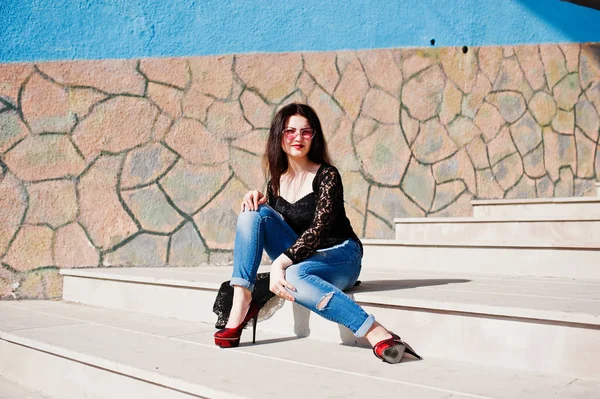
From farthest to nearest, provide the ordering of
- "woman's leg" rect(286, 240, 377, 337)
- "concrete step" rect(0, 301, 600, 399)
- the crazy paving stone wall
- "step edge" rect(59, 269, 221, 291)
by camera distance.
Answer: the crazy paving stone wall → "step edge" rect(59, 269, 221, 291) → "woman's leg" rect(286, 240, 377, 337) → "concrete step" rect(0, 301, 600, 399)

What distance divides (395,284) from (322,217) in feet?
1.48

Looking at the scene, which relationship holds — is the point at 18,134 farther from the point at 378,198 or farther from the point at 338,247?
the point at 378,198

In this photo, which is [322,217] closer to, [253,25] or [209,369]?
[209,369]

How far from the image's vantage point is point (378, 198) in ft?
13.4

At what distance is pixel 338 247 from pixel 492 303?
571mm

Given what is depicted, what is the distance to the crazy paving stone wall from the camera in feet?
10.5

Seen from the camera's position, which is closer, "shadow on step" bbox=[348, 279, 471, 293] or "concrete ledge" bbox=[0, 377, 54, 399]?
"concrete ledge" bbox=[0, 377, 54, 399]

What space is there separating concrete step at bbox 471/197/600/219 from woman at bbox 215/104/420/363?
4.82ft

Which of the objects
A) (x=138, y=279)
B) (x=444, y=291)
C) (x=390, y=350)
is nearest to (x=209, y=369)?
(x=390, y=350)

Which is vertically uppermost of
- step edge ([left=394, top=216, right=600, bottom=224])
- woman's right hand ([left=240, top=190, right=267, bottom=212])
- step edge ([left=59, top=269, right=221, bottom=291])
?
step edge ([left=394, top=216, right=600, bottom=224])

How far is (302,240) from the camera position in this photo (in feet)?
6.93

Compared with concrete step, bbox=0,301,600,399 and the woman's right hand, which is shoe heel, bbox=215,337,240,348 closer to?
concrete step, bbox=0,301,600,399

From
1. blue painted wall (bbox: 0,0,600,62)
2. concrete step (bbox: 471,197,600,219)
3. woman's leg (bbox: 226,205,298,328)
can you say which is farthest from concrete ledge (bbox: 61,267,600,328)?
blue painted wall (bbox: 0,0,600,62)

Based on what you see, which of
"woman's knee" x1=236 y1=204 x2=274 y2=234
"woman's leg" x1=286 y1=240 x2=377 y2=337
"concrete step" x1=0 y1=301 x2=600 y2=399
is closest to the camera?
"concrete step" x1=0 y1=301 x2=600 y2=399
